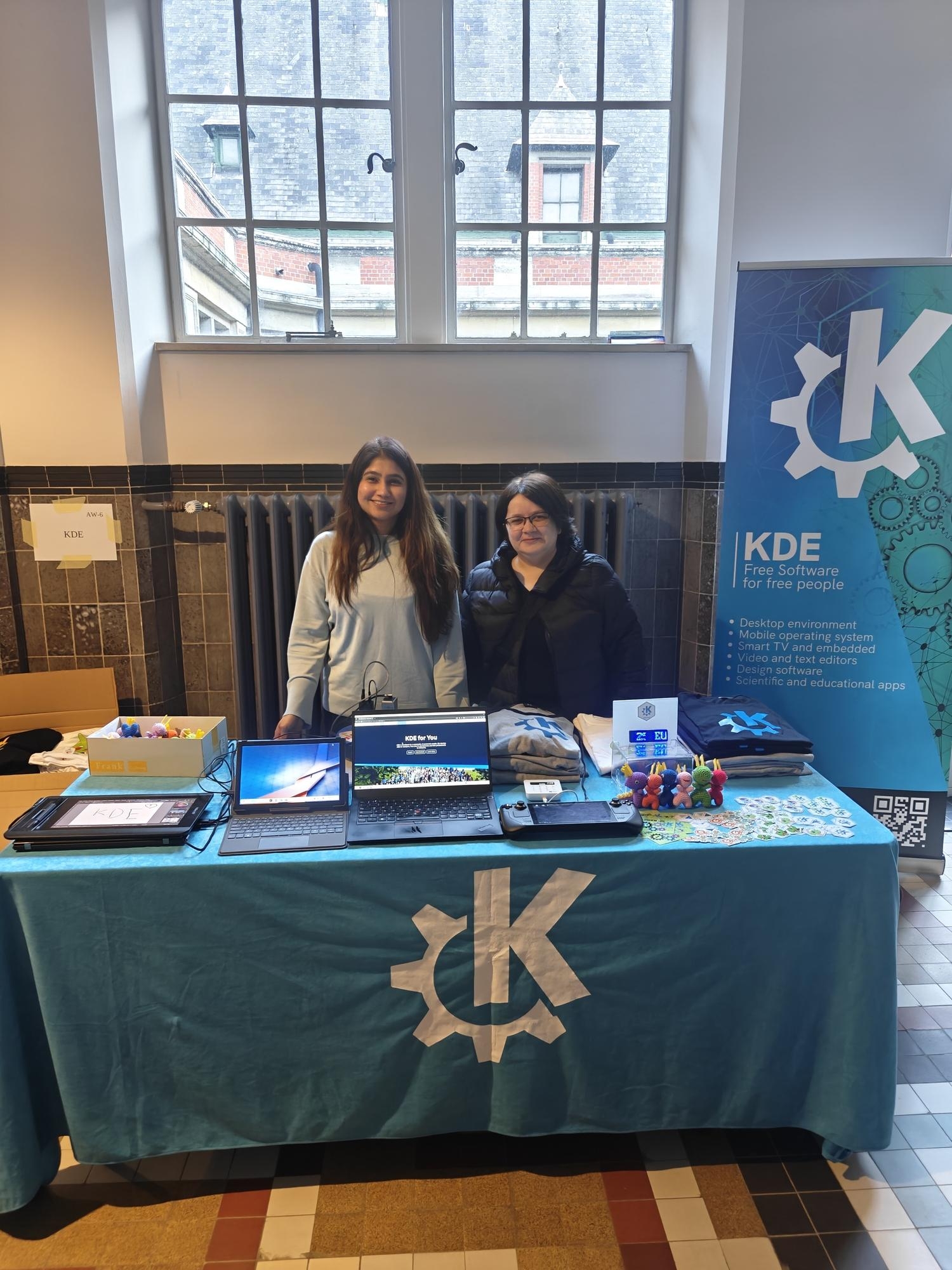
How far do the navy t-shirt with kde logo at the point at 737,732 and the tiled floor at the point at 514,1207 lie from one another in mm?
846

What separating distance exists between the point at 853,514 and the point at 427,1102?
229cm

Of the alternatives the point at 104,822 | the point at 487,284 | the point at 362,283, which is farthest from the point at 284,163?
the point at 104,822

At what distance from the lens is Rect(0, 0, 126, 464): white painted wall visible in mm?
2854

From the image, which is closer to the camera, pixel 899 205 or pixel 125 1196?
pixel 125 1196

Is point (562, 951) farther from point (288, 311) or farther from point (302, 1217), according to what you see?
point (288, 311)

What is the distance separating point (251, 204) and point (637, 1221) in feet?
11.7

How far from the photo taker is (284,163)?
3318mm

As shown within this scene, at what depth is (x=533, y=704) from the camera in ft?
7.75

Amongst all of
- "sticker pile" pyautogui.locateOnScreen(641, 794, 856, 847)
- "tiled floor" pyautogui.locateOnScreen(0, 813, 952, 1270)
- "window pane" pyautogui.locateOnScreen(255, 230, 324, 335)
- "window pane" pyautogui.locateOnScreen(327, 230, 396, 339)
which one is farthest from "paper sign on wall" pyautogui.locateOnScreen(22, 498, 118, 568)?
"sticker pile" pyautogui.locateOnScreen(641, 794, 856, 847)

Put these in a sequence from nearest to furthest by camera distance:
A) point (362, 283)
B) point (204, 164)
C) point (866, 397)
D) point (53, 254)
→ point (866, 397)
point (53, 254)
point (204, 164)
point (362, 283)

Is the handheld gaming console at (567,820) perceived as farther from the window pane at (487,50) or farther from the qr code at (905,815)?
the window pane at (487,50)

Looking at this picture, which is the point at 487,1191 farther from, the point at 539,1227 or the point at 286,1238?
the point at 286,1238

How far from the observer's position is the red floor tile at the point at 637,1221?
62.9 inches

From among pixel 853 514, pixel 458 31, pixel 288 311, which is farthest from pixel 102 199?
pixel 853 514
